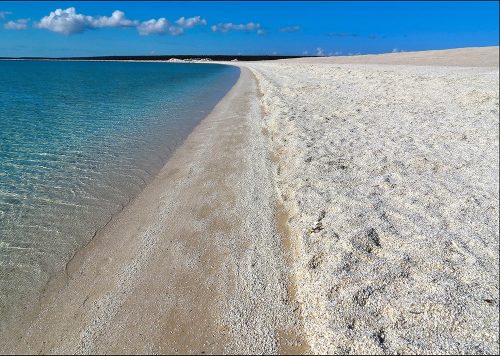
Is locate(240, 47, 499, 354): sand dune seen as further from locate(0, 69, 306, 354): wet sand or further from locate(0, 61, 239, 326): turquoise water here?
locate(0, 61, 239, 326): turquoise water

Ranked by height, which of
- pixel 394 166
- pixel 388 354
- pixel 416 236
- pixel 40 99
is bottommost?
pixel 388 354

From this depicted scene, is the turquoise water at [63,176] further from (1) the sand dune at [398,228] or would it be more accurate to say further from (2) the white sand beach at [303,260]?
(1) the sand dune at [398,228]

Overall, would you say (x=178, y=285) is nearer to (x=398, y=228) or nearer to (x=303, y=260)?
(x=303, y=260)

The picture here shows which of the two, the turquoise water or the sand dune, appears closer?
the sand dune

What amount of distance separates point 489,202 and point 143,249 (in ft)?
18.2

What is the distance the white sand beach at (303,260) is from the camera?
3.57m

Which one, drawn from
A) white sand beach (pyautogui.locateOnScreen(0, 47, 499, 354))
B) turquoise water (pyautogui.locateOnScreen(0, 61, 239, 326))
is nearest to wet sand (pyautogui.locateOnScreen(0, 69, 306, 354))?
white sand beach (pyautogui.locateOnScreen(0, 47, 499, 354))

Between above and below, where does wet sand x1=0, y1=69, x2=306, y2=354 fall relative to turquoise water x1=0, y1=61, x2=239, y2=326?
below

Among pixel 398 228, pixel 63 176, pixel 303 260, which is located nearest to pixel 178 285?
pixel 303 260

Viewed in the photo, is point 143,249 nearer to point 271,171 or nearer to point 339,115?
point 271,171

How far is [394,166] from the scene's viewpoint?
7.11 meters

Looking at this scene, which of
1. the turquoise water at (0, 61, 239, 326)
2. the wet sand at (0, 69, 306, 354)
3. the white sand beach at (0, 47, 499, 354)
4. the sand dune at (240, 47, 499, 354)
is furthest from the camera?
the turquoise water at (0, 61, 239, 326)

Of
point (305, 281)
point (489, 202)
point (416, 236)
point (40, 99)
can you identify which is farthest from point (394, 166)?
point (40, 99)

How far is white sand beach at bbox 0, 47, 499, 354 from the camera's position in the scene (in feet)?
11.7
